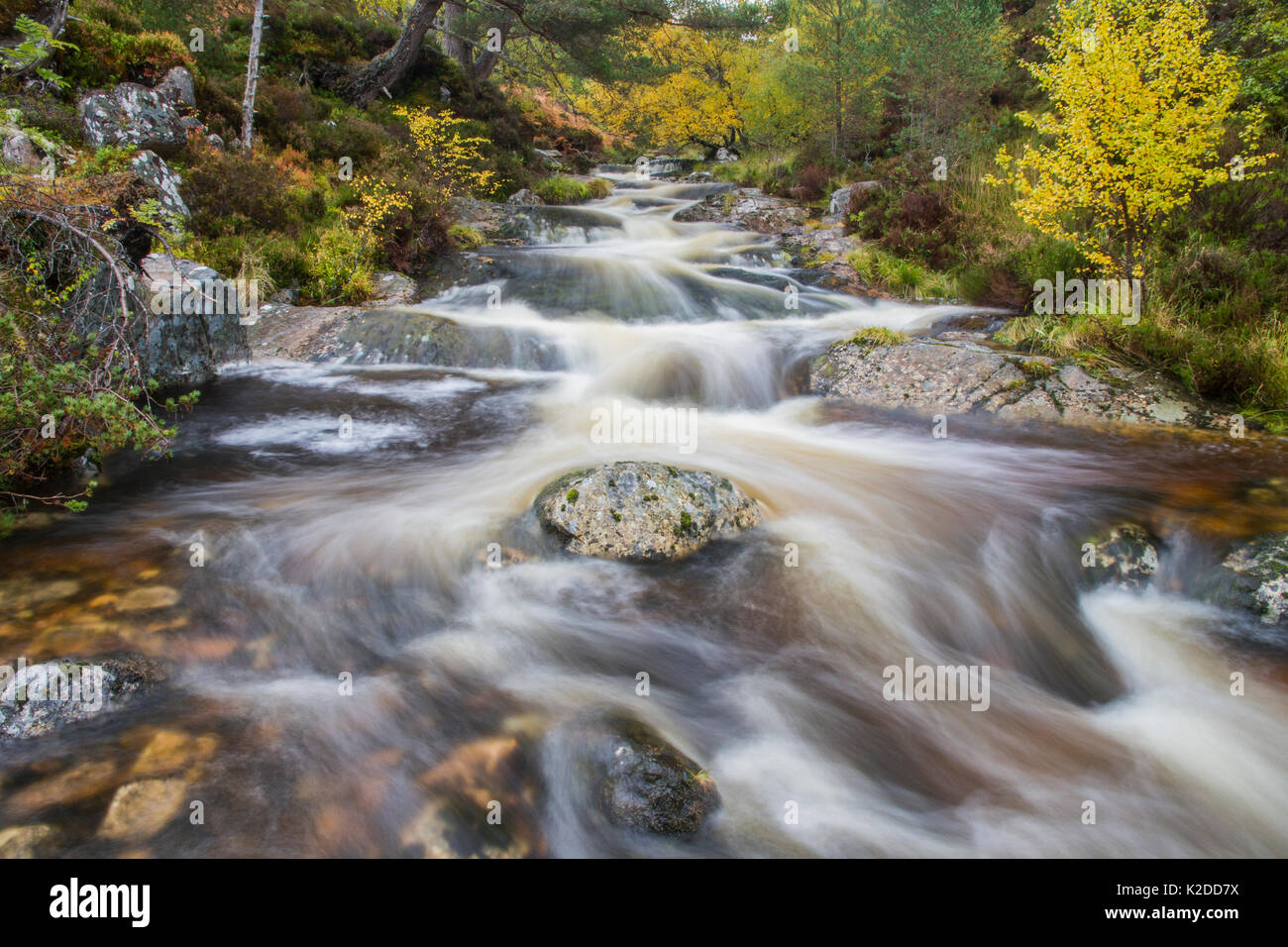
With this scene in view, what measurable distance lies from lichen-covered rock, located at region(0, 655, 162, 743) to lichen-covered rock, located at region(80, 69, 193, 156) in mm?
10716

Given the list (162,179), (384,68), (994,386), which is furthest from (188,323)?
(384,68)

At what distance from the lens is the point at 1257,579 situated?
404 cm

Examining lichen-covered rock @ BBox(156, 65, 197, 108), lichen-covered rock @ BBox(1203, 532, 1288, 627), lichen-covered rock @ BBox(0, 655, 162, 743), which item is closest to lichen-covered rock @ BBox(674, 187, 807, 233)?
lichen-covered rock @ BBox(156, 65, 197, 108)

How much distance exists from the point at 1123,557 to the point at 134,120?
49.8 feet

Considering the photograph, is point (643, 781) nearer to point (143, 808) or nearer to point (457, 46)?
point (143, 808)

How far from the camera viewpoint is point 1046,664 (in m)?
4.06

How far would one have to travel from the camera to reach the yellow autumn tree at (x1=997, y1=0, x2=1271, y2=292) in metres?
6.79

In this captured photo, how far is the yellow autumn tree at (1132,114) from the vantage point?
6785 millimetres

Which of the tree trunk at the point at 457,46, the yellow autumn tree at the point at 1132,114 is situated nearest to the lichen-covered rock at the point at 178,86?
the tree trunk at the point at 457,46

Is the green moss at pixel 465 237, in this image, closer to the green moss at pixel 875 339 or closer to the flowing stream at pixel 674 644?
the flowing stream at pixel 674 644

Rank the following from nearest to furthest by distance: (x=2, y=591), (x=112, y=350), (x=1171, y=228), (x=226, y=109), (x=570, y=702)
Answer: (x=570, y=702), (x=2, y=591), (x=112, y=350), (x=1171, y=228), (x=226, y=109)

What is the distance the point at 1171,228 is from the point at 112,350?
11982 mm
